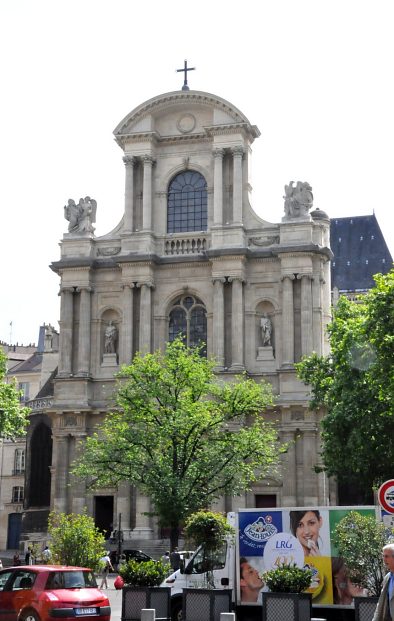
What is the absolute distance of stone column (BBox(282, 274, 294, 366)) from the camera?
4659 cm

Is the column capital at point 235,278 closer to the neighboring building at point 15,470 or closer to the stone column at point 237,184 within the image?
the stone column at point 237,184

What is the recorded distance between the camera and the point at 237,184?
161 feet

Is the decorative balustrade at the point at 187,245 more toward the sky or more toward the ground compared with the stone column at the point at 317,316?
more toward the sky

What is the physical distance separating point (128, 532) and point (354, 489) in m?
10.8

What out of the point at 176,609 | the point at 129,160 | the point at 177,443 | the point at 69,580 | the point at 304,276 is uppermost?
the point at 129,160

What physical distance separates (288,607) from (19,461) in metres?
53.1

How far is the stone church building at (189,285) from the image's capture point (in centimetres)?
4644

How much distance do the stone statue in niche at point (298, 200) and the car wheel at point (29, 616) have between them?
106 ft

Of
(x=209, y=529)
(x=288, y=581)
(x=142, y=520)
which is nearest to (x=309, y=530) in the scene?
(x=209, y=529)

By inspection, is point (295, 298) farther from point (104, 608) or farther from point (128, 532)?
point (104, 608)

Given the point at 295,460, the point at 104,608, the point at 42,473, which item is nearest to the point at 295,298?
the point at 295,460

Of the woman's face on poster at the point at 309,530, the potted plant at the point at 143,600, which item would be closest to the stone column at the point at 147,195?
the woman's face on poster at the point at 309,530

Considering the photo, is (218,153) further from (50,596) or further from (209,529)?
(50,596)

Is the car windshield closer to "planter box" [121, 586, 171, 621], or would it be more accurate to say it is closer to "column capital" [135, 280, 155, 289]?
"planter box" [121, 586, 171, 621]
